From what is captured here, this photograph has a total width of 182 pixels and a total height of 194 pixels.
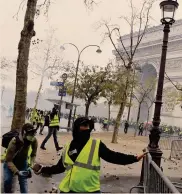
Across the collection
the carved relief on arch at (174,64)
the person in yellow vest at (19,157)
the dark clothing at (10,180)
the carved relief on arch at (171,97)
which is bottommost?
the dark clothing at (10,180)

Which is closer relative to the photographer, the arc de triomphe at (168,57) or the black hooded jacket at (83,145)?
the black hooded jacket at (83,145)

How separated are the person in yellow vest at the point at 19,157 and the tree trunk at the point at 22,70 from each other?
11.9 ft

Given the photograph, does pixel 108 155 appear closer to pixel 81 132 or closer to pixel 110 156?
pixel 110 156

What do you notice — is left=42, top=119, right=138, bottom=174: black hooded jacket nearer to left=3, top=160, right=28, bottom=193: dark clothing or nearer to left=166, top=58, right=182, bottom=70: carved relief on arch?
left=3, top=160, right=28, bottom=193: dark clothing

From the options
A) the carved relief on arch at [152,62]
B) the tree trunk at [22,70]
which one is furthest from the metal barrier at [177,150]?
the carved relief on arch at [152,62]

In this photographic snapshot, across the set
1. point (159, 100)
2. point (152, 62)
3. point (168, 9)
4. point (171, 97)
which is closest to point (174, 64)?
point (152, 62)

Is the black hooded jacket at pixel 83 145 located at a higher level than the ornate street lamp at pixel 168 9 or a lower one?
lower

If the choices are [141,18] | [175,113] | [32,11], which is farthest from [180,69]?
[32,11]

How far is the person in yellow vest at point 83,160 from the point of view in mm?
3682

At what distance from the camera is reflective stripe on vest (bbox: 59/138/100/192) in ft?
12.1

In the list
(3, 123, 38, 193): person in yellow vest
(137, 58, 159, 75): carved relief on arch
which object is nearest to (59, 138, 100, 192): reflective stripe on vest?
(3, 123, 38, 193): person in yellow vest

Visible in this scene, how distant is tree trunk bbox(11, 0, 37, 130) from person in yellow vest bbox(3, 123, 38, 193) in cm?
364

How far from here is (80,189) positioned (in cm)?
368

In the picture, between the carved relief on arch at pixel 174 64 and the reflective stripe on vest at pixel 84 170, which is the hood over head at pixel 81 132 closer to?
the reflective stripe on vest at pixel 84 170
